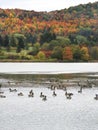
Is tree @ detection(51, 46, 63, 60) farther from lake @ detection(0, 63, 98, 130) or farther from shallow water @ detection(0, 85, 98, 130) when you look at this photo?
shallow water @ detection(0, 85, 98, 130)

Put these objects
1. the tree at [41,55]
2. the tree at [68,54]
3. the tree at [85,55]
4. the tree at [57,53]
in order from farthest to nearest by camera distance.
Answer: the tree at [41,55] < the tree at [85,55] < the tree at [57,53] < the tree at [68,54]

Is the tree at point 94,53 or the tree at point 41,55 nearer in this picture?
the tree at point 41,55

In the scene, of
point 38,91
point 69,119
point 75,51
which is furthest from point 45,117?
point 75,51

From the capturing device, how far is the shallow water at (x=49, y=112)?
1606 inches

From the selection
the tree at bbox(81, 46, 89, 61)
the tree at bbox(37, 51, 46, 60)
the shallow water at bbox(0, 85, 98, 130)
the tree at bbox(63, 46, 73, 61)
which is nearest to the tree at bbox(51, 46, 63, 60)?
the tree at bbox(63, 46, 73, 61)

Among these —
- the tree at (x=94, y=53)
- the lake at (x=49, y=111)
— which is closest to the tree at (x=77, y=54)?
the tree at (x=94, y=53)

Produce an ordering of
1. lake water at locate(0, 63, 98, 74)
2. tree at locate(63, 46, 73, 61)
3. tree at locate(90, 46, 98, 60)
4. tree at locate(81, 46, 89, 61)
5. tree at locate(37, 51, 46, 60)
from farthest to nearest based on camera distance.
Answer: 1. tree at locate(90, 46, 98, 60)
2. tree at locate(37, 51, 46, 60)
3. tree at locate(81, 46, 89, 61)
4. tree at locate(63, 46, 73, 61)
5. lake water at locate(0, 63, 98, 74)

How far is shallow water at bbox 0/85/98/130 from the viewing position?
4078 cm

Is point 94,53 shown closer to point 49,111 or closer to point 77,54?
point 77,54

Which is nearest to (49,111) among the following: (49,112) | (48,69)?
(49,112)

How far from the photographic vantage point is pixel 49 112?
47.2 m

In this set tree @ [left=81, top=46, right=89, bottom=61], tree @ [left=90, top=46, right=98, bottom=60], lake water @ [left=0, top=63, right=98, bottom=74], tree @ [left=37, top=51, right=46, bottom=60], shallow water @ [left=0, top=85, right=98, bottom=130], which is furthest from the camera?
tree @ [left=90, top=46, right=98, bottom=60]

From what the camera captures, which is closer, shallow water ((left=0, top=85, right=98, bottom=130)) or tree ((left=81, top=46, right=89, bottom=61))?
shallow water ((left=0, top=85, right=98, bottom=130))

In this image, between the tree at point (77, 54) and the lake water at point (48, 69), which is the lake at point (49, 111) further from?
the tree at point (77, 54)
